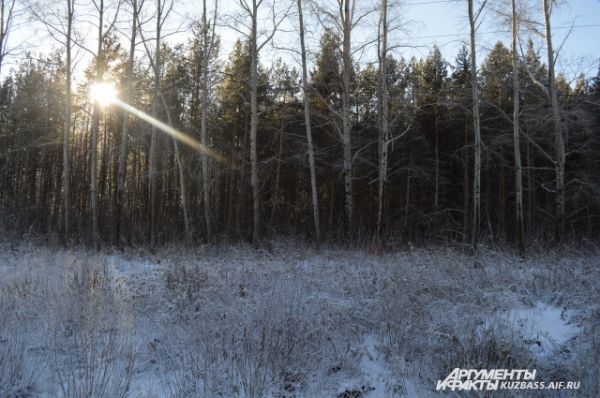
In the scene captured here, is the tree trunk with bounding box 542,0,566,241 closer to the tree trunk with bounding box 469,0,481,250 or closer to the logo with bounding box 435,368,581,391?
the tree trunk with bounding box 469,0,481,250

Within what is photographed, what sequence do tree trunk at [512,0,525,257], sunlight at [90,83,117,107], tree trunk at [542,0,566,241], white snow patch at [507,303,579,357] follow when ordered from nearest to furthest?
1. white snow patch at [507,303,579,357]
2. tree trunk at [512,0,525,257]
3. tree trunk at [542,0,566,241]
4. sunlight at [90,83,117,107]

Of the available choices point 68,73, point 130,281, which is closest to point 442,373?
point 130,281

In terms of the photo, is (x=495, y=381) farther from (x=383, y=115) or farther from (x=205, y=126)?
(x=205, y=126)

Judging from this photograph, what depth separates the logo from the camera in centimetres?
318

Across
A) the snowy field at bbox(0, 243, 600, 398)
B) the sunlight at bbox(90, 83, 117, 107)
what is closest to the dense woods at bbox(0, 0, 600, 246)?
the sunlight at bbox(90, 83, 117, 107)

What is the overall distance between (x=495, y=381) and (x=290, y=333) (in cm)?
199

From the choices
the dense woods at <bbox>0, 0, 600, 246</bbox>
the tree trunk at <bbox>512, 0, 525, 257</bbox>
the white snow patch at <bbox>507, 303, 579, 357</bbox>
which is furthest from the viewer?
the dense woods at <bbox>0, 0, 600, 246</bbox>

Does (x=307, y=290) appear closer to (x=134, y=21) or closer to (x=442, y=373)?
(x=442, y=373)

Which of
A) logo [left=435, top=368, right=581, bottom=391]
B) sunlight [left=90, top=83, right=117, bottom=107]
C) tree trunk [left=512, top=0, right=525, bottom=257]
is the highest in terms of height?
sunlight [left=90, top=83, right=117, bottom=107]

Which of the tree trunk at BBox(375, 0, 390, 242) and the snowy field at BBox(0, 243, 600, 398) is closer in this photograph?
the snowy field at BBox(0, 243, 600, 398)

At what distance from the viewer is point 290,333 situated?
3910 millimetres

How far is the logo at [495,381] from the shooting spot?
3.18m

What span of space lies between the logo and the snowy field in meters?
0.08

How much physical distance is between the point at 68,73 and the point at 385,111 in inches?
467
